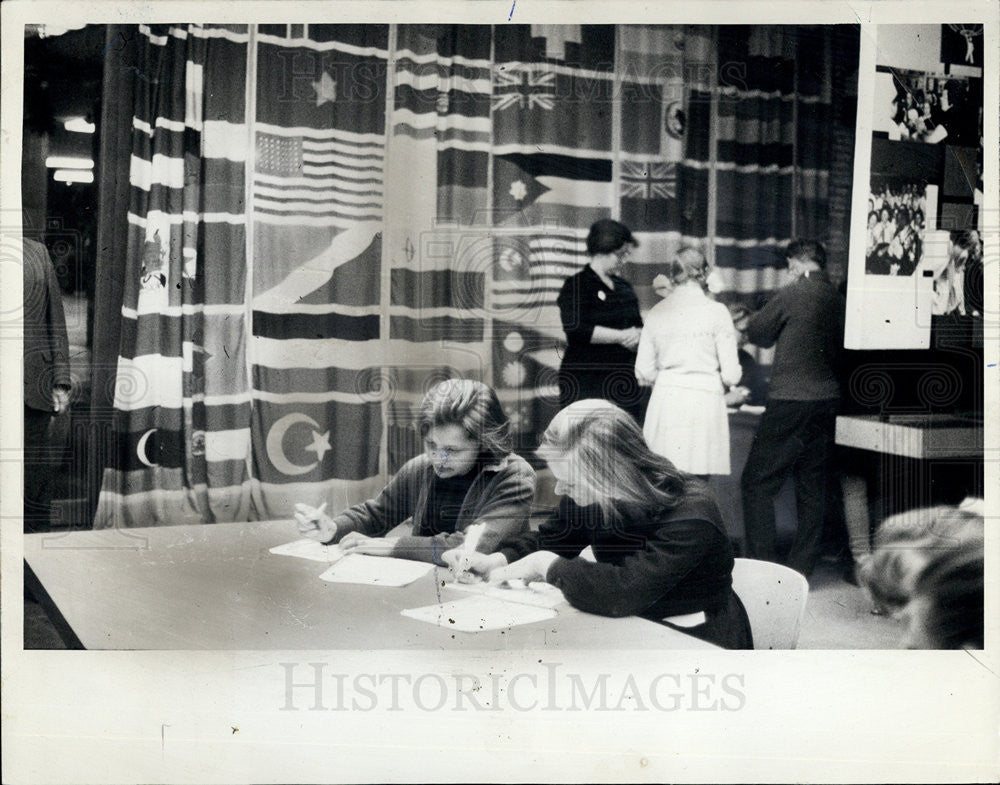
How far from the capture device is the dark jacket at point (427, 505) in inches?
109

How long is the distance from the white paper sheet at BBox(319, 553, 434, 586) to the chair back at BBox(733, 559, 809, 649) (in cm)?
92

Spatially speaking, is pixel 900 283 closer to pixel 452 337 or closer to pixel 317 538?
pixel 452 337

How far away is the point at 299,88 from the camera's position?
2.76m

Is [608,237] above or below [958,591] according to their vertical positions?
above

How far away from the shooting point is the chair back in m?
2.73

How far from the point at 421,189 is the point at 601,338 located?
0.68m

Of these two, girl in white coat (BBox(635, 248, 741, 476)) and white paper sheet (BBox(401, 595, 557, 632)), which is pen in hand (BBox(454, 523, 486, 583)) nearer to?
white paper sheet (BBox(401, 595, 557, 632))

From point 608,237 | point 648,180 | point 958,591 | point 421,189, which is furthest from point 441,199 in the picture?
point 958,591

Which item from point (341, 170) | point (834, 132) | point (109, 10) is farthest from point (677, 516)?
point (109, 10)

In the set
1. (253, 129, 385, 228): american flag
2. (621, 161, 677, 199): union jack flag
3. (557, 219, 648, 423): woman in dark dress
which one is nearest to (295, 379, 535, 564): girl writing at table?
(557, 219, 648, 423): woman in dark dress

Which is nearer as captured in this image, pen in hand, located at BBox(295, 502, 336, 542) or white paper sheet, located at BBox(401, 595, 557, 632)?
white paper sheet, located at BBox(401, 595, 557, 632)

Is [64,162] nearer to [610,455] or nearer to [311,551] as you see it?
[311,551]

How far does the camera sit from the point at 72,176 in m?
2.76

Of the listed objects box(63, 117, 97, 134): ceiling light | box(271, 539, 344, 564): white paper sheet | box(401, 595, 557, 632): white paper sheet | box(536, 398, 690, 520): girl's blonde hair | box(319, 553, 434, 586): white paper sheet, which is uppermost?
box(63, 117, 97, 134): ceiling light
